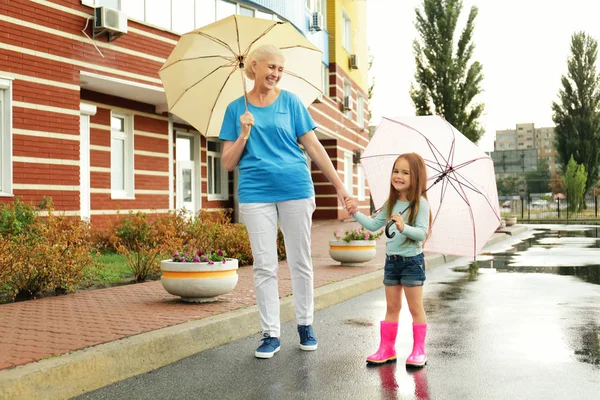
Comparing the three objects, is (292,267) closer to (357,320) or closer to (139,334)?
(139,334)

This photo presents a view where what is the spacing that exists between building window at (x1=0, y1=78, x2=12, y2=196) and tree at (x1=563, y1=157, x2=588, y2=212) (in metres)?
40.5

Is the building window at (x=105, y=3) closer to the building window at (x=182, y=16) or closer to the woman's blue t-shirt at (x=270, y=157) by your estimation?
the building window at (x=182, y=16)

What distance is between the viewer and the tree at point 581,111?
55.7 metres

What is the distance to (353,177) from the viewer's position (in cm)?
3844

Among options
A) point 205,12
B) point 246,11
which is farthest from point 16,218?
point 246,11

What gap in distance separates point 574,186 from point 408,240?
4464 cm

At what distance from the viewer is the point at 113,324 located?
6156 millimetres

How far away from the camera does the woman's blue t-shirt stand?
547cm

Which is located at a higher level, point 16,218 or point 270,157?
point 270,157

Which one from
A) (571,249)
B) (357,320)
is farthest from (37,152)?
(571,249)

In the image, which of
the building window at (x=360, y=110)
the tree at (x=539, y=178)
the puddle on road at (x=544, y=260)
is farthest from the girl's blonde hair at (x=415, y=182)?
the tree at (x=539, y=178)

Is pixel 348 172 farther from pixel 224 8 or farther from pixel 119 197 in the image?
pixel 119 197

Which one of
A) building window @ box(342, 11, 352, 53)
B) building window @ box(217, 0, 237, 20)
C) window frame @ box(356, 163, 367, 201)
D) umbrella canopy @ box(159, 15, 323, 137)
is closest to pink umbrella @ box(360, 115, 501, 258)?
umbrella canopy @ box(159, 15, 323, 137)

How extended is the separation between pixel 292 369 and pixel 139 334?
1.30 meters
